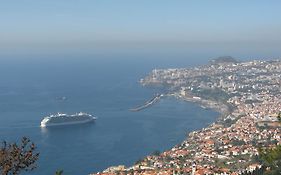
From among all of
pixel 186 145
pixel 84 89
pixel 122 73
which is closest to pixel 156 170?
pixel 186 145

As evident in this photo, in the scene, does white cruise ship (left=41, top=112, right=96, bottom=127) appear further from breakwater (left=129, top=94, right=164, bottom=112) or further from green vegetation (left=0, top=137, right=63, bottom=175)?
green vegetation (left=0, top=137, right=63, bottom=175)

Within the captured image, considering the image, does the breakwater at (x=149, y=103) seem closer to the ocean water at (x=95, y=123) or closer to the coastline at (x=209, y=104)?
the ocean water at (x=95, y=123)

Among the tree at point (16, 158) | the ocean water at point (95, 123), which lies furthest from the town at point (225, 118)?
the tree at point (16, 158)

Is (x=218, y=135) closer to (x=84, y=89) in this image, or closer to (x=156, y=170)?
(x=156, y=170)

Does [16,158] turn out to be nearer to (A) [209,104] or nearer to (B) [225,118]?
(B) [225,118]

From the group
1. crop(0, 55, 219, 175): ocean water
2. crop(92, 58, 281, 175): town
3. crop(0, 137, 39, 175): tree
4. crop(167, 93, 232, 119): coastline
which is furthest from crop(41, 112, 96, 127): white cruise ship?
crop(0, 137, 39, 175): tree

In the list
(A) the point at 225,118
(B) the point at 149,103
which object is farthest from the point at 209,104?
(A) the point at 225,118
